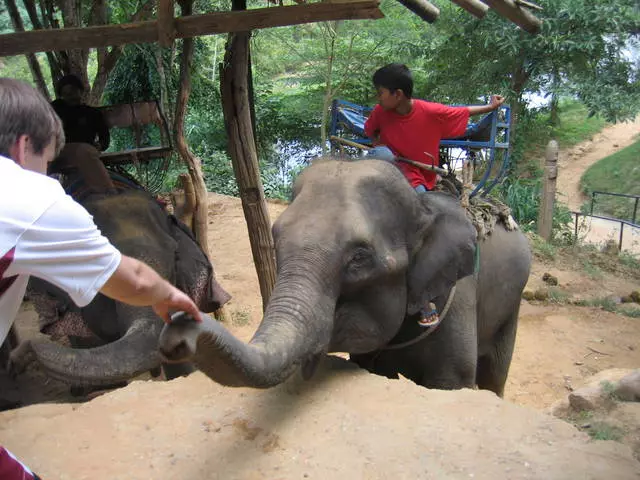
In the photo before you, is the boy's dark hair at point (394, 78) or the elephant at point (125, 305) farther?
the boy's dark hair at point (394, 78)

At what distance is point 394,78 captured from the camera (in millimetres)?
3971

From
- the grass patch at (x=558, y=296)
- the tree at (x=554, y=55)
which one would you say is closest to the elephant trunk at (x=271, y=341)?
the grass patch at (x=558, y=296)

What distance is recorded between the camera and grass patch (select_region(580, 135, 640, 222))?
17.1 m

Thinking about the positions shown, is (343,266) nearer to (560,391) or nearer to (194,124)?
(560,391)

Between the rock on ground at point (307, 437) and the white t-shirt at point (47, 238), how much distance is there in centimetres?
105

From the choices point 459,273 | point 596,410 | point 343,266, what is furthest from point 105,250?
point 596,410

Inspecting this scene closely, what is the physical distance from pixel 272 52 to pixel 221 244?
29.2 ft

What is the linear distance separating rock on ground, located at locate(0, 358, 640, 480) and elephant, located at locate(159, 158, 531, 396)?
28 centimetres

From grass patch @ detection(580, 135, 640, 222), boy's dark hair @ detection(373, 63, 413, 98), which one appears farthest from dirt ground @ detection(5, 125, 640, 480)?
grass patch @ detection(580, 135, 640, 222)

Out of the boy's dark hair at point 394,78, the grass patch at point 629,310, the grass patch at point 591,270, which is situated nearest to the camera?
the boy's dark hair at point 394,78

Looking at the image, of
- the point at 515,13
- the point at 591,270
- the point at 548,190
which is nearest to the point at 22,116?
the point at 515,13

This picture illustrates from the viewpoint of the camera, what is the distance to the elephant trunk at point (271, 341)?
1795mm

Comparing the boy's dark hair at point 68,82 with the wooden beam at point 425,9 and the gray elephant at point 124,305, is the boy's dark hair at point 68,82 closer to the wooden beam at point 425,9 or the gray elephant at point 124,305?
the gray elephant at point 124,305

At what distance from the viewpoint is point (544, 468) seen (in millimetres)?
2168
